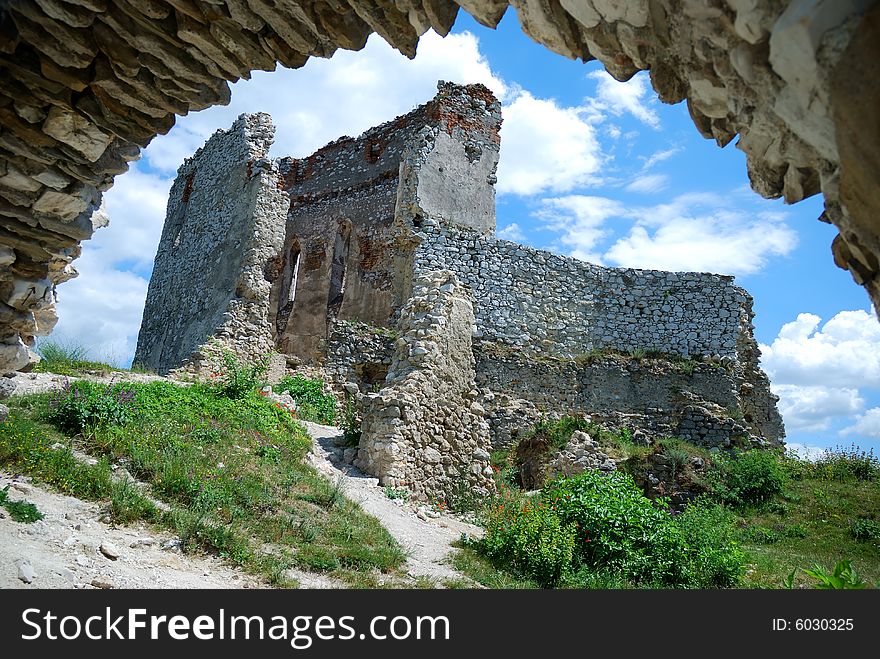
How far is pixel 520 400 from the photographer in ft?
48.4

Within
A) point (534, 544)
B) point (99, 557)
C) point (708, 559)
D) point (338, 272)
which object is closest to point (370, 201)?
point (338, 272)

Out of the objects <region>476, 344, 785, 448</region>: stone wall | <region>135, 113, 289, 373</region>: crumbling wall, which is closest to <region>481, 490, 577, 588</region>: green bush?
<region>476, 344, 785, 448</region>: stone wall

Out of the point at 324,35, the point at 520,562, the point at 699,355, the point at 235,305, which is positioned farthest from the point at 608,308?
the point at 324,35

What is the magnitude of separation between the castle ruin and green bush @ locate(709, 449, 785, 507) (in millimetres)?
1717

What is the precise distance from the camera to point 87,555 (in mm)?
4914

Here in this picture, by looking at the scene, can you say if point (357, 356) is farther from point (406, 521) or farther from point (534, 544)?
point (534, 544)

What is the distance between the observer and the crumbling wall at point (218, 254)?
15.2 m

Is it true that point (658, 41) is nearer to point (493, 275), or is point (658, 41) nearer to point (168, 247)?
point (493, 275)

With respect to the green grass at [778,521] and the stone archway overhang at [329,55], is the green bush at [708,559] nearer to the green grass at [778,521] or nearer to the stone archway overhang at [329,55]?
the green grass at [778,521]

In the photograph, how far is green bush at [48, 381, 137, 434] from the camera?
745cm

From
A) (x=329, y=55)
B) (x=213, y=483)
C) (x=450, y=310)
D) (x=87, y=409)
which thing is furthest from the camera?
(x=450, y=310)

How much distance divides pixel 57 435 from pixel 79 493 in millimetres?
1521

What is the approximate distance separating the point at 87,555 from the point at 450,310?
21.0ft

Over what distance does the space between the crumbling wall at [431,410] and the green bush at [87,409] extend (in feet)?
10.1
